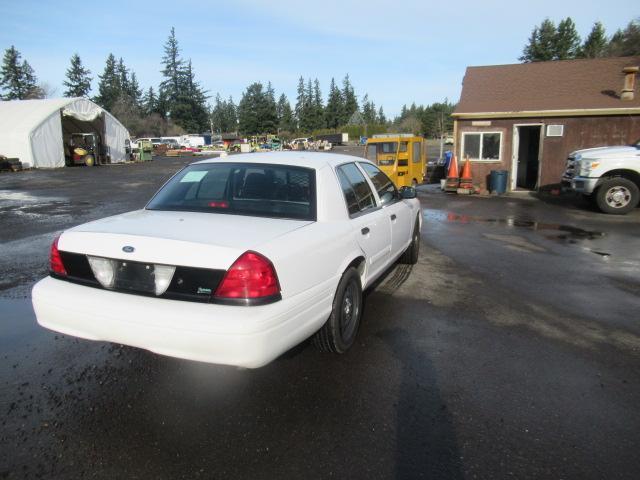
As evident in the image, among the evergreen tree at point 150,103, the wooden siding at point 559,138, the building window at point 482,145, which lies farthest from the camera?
the evergreen tree at point 150,103

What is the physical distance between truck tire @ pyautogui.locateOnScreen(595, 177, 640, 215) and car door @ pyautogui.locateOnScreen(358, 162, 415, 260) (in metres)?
8.63

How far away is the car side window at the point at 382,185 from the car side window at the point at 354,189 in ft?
0.96

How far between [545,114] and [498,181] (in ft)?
8.88

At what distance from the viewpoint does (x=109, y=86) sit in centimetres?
9931

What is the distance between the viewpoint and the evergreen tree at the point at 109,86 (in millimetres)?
97188

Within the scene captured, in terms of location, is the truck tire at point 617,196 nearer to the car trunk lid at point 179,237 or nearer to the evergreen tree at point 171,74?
the car trunk lid at point 179,237

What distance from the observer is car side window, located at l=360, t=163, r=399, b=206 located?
4972mm

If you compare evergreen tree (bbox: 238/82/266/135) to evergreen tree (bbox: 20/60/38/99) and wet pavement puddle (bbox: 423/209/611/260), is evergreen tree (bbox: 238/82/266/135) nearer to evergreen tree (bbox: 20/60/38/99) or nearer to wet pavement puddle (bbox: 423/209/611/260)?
evergreen tree (bbox: 20/60/38/99)

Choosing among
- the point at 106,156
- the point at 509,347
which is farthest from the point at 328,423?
the point at 106,156

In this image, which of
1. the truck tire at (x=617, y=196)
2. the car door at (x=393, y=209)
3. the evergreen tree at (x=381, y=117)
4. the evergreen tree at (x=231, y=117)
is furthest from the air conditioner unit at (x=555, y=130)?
the evergreen tree at (x=231, y=117)

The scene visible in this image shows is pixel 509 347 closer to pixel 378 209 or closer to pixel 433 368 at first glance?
pixel 433 368

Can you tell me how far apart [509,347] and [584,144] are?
14.7 m

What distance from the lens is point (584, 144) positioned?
16.0 metres

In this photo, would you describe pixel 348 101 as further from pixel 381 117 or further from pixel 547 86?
pixel 547 86
